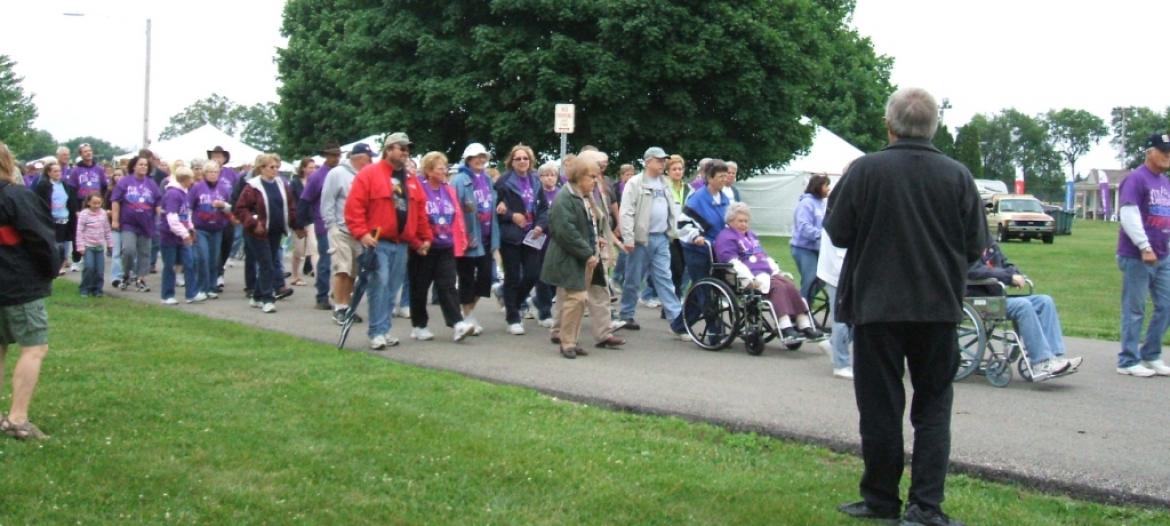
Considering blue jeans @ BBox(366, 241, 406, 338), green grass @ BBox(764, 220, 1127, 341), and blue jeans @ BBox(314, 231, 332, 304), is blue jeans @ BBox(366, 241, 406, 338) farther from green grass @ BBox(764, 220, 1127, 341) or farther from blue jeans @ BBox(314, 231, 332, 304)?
green grass @ BBox(764, 220, 1127, 341)

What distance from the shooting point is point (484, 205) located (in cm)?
1219

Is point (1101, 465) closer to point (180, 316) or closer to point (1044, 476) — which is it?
point (1044, 476)

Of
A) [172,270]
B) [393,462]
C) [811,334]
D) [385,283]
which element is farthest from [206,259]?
[393,462]

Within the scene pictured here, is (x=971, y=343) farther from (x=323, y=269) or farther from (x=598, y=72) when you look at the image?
(x=598, y=72)

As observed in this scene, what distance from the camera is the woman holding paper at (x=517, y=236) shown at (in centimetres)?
1208

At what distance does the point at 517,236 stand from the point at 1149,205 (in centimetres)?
576

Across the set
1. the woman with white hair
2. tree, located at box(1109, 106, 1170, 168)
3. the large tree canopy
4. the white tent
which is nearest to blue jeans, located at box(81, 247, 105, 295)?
the woman with white hair

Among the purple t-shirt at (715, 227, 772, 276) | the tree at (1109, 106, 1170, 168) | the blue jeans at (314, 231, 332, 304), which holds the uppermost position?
the tree at (1109, 106, 1170, 168)

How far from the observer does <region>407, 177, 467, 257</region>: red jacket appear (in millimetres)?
10672

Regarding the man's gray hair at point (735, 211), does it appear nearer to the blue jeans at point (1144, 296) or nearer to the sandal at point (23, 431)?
the blue jeans at point (1144, 296)

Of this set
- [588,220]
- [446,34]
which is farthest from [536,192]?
[446,34]

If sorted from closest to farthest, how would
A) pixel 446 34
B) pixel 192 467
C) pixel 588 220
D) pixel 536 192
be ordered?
pixel 192 467, pixel 588 220, pixel 536 192, pixel 446 34

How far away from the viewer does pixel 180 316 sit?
12.8 m

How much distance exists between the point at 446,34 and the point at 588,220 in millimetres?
23485
